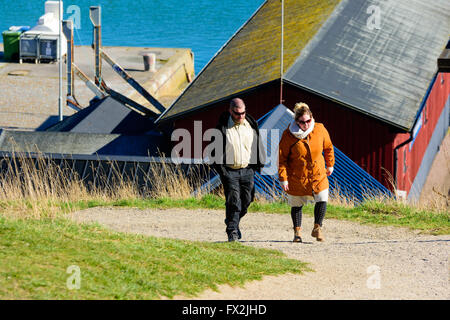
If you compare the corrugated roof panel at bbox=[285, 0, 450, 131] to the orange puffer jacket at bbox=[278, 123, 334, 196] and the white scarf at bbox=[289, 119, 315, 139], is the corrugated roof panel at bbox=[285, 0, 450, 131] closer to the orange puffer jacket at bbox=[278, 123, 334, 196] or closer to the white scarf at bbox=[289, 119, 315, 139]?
the orange puffer jacket at bbox=[278, 123, 334, 196]

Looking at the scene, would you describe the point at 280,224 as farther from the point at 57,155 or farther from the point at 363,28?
the point at 363,28

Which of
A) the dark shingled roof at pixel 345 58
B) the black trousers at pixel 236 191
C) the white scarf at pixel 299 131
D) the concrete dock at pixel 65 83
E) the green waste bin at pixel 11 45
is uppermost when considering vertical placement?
the white scarf at pixel 299 131

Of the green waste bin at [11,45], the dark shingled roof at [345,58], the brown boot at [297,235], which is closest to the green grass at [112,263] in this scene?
the brown boot at [297,235]

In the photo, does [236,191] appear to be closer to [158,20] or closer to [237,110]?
[237,110]

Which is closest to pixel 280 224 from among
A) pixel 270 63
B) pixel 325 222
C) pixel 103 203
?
pixel 325 222

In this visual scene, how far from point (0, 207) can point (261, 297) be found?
622 cm

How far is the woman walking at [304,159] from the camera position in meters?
9.80

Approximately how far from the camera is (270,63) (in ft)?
74.0

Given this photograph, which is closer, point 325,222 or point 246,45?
point 325,222

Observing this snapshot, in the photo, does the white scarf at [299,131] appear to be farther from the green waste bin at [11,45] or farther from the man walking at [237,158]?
the green waste bin at [11,45]

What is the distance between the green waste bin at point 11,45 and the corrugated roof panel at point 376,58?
21635mm

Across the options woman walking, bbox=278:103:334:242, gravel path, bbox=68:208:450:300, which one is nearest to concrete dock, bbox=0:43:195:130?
gravel path, bbox=68:208:450:300

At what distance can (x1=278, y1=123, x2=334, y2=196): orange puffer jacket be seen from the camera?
9.85m

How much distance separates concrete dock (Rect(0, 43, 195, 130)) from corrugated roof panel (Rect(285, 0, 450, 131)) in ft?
41.4
